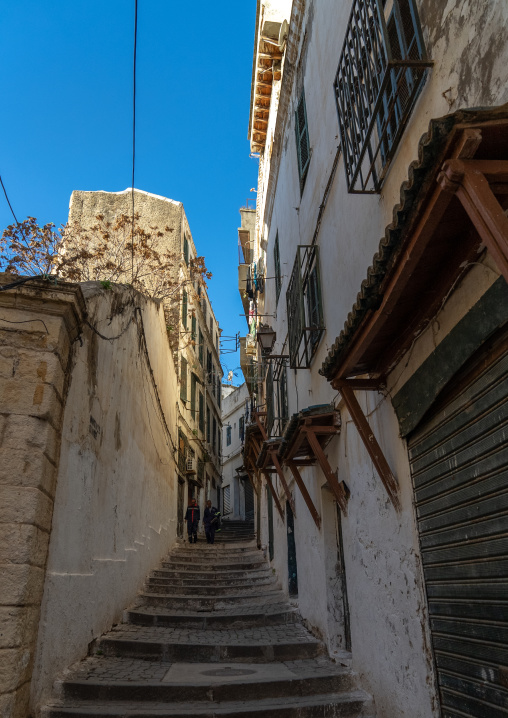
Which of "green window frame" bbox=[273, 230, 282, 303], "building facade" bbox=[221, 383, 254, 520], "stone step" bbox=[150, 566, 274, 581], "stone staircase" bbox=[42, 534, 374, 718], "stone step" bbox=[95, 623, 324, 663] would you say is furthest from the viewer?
"building facade" bbox=[221, 383, 254, 520]

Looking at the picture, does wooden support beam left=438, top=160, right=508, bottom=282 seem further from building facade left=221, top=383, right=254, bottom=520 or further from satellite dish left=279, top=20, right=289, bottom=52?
building facade left=221, top=383, right=254, bottom=520

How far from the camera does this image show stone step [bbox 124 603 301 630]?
827cm

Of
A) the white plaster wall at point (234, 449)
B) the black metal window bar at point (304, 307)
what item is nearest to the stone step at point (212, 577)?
the black metal window bar at point (304, 307)

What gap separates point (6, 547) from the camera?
14.3ft

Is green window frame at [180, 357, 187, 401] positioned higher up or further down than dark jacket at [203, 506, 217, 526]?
higher up

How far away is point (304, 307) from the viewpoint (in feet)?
26.5

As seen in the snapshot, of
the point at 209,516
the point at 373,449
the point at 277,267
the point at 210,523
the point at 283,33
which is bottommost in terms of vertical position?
the point at 373,449

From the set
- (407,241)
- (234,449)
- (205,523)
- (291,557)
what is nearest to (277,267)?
(291,557)

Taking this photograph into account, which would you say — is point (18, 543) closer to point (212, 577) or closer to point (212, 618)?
point (212, 618)

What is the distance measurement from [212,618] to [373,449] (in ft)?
17.1

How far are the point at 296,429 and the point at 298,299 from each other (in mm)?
2330

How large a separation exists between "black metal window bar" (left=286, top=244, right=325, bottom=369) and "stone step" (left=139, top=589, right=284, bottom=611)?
169 inches

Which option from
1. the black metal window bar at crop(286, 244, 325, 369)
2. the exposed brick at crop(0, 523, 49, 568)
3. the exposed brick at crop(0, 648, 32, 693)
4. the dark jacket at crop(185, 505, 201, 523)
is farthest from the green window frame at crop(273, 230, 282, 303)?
the exposed brick at crop(0, 648, 32, 693)

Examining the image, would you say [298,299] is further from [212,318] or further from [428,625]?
[212,318]
